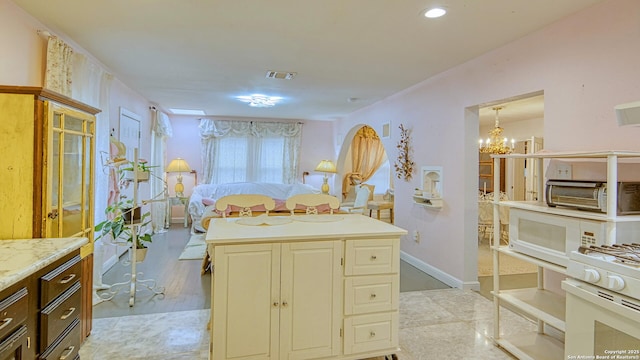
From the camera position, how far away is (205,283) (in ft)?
11.6

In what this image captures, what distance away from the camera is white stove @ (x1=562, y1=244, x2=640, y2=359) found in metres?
1.32

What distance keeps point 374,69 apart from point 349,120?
318cm

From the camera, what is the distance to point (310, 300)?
76.2 inches

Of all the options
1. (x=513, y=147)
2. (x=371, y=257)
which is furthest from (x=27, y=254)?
(x=513, y=147)

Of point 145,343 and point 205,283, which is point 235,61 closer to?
point 205,283

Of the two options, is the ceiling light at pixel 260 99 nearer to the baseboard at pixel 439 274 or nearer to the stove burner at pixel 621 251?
the baseboard at pixel 439 274

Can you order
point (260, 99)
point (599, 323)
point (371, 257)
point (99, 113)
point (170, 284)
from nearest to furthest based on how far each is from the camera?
point (599, 323) → point (371, 257) → point (99, 113) → point (170, 284) → point (260, 99)

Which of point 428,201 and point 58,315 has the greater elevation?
point 428,201

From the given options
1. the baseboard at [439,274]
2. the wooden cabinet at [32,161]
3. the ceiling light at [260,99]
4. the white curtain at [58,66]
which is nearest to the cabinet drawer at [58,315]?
the wooden cabinet at [32,161]

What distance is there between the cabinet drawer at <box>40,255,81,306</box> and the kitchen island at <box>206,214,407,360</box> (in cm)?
64

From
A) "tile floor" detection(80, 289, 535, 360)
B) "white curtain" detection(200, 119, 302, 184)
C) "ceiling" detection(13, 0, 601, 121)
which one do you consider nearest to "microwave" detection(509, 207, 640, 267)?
"tile floor" detection(80, 289, 535, 360)

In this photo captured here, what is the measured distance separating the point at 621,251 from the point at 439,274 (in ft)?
7.86

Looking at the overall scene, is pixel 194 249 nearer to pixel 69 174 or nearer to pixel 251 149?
pixel 69 174

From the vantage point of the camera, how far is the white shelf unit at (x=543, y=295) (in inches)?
65.2
